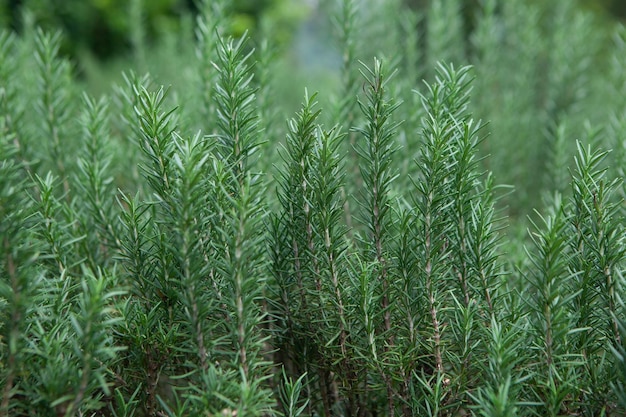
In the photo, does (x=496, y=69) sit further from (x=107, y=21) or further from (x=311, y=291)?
(x=107, y=21)

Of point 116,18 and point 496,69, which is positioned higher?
point 116,18

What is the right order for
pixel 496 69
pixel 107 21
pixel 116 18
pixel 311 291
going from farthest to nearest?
pixel 107 21 < pixel 116 18 < pixel 496 69 < pixel 311 291

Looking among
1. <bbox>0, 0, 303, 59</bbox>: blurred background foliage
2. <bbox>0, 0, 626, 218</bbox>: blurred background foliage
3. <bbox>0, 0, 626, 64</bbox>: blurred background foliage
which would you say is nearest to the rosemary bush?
<bbox>0, 0, 626, 218</bbox>: blurred background foliage

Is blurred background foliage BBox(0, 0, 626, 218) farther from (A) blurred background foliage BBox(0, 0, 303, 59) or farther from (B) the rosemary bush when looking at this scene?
(A) blurred background foliage BBox(0, 0, 303, 59)

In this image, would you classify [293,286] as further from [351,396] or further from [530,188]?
[530,188]

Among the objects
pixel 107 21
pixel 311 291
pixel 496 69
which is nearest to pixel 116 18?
pixel 107 21

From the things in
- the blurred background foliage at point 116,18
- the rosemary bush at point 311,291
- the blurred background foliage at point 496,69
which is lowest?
the rosemary bush at point 311,291

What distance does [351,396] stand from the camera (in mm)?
784

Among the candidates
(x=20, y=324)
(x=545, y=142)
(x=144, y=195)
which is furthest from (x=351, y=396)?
(x=545, y=142)

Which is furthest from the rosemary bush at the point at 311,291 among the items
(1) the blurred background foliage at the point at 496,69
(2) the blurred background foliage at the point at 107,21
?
(2) the blurred background foliage at the point at 107,21

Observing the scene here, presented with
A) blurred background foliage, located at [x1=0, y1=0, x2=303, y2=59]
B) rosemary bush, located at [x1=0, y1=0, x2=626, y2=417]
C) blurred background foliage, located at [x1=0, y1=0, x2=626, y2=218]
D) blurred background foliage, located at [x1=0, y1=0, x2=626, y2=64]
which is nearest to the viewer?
rosemary bush, located at [x1=0, y1=0, x2=626, y2=417]

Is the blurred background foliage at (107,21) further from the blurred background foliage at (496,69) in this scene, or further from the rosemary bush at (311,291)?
the rosemary bush at (311,291)

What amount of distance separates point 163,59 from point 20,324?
207 cm

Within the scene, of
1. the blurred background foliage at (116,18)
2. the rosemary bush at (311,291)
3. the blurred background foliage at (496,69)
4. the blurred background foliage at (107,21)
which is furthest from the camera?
the blurred background foliage at (107,21)
